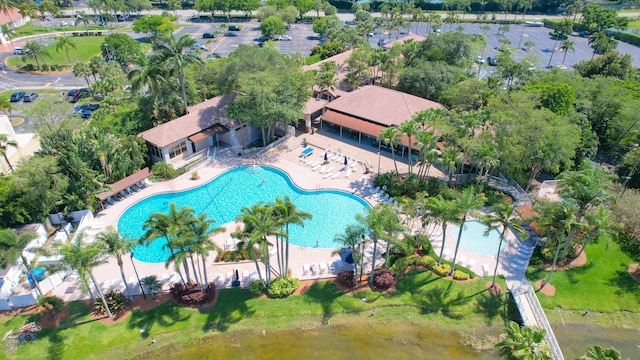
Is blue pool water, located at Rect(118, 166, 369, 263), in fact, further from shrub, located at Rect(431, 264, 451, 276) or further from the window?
shrub, located at Rect(431, 264, 451, 276)

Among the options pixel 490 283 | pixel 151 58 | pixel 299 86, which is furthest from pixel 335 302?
pixel 151 58

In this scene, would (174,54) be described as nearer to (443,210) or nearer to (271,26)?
(443,210)

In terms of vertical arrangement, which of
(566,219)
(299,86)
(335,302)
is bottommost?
(335,302)

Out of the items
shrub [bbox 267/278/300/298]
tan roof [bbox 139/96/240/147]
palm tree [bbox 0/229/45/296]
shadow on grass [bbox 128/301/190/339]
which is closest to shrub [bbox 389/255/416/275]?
shrub [bbox 267/278/300/298]

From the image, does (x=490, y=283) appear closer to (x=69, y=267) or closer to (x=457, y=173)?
(x=457, y=173)

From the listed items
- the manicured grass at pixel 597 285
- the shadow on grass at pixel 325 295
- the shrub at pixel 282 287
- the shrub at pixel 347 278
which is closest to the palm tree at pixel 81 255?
the shrub at pixel 282 287

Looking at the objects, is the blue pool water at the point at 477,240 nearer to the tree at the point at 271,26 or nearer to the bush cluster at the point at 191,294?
the bush cluster at the point at 191,294

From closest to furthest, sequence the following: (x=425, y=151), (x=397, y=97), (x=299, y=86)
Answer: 1. (x=425, y=151)
2. (x=299, y=86)
3. (x=397, y=97)
